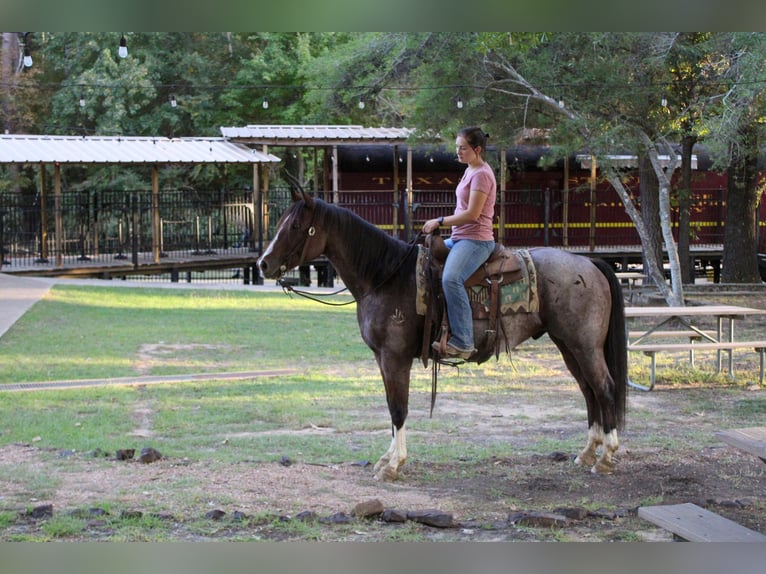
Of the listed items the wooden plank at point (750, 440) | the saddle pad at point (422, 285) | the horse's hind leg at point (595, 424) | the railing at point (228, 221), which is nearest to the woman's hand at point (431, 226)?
the saddle pad at point (422, 285)

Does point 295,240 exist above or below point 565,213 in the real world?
below

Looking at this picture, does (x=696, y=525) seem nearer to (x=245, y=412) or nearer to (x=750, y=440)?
(x=750, y=440)

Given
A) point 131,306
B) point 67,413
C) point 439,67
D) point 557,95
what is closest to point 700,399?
point 67,413

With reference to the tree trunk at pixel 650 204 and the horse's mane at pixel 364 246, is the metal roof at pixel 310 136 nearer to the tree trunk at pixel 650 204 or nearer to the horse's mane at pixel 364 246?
the tree trunk at pixel 650 204

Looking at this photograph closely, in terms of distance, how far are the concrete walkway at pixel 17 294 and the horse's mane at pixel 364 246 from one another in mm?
8320

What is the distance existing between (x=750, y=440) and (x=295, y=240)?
3264 mm

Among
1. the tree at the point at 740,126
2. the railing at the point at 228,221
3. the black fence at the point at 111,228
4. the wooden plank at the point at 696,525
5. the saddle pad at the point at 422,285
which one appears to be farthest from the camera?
the railing at the point at 228,221

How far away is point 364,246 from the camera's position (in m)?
6.91

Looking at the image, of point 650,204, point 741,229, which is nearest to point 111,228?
point 650,204

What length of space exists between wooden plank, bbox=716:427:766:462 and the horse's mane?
2612 millimetres

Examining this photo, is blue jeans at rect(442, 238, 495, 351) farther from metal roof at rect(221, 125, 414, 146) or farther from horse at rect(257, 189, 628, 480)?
metal roof at rect(221, 125, 414, 146)

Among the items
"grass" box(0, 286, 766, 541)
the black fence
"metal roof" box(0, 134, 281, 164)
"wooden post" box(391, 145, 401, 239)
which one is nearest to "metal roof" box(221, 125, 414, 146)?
"metal roof" box(0, 134, 281, 164)

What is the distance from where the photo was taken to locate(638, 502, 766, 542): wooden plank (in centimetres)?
487

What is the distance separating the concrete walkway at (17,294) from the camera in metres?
15.1
